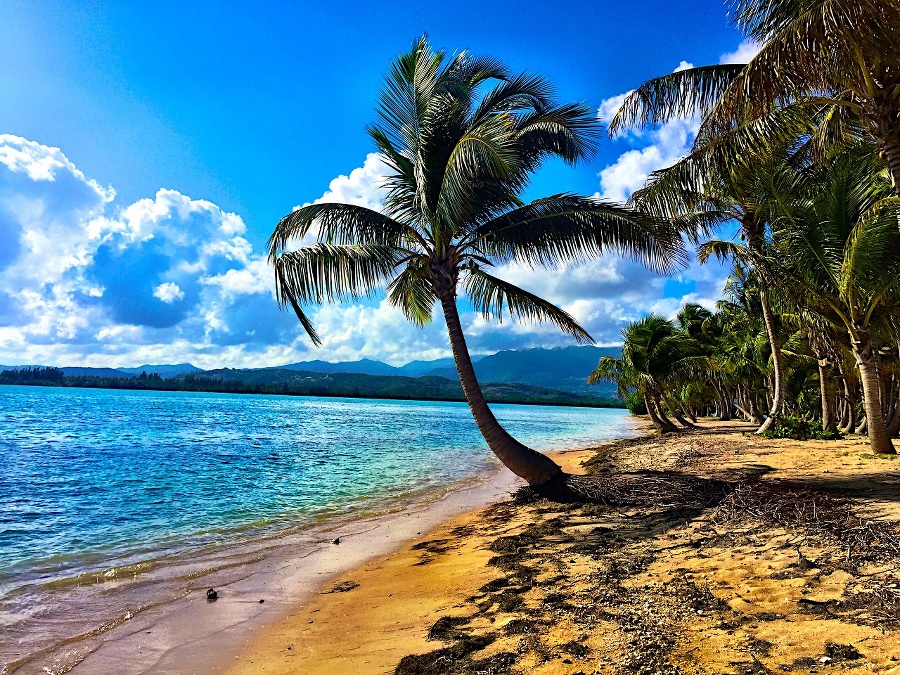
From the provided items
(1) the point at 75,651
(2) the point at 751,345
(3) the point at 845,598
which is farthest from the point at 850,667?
(2) the point at 751,345

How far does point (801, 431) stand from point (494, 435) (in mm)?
13782

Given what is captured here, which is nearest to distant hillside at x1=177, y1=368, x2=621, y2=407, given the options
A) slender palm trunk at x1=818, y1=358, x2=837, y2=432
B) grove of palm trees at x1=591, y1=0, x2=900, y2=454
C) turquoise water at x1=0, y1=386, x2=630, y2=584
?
turquoise water at x1=0, y1=386, x2=630, y2=584

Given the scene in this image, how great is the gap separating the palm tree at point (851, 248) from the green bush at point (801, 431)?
662cm

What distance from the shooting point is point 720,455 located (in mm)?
14711

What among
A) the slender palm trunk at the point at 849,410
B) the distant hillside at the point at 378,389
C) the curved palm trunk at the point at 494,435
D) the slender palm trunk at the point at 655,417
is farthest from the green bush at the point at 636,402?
the distant hillside at the point at 378,389

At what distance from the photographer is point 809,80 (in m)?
6.90

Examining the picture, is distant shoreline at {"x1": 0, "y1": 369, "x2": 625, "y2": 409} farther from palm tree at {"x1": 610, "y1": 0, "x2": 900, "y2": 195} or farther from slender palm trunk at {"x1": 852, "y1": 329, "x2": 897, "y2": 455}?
palm tree at {"x1": 610, "y1": 0, "x2": 900, "y2": 195}

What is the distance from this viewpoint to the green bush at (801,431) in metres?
17.1

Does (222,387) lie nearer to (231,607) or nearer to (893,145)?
(231,607)

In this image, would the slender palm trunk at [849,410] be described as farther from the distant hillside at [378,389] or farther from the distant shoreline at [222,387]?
the distant hillside at [378,389]

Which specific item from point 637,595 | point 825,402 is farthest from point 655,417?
point 637,595

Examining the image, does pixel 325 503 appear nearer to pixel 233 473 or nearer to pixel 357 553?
pixel 357 553

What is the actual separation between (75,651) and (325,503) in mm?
7722

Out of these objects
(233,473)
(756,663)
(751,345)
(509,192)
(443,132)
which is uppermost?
(443,132)
